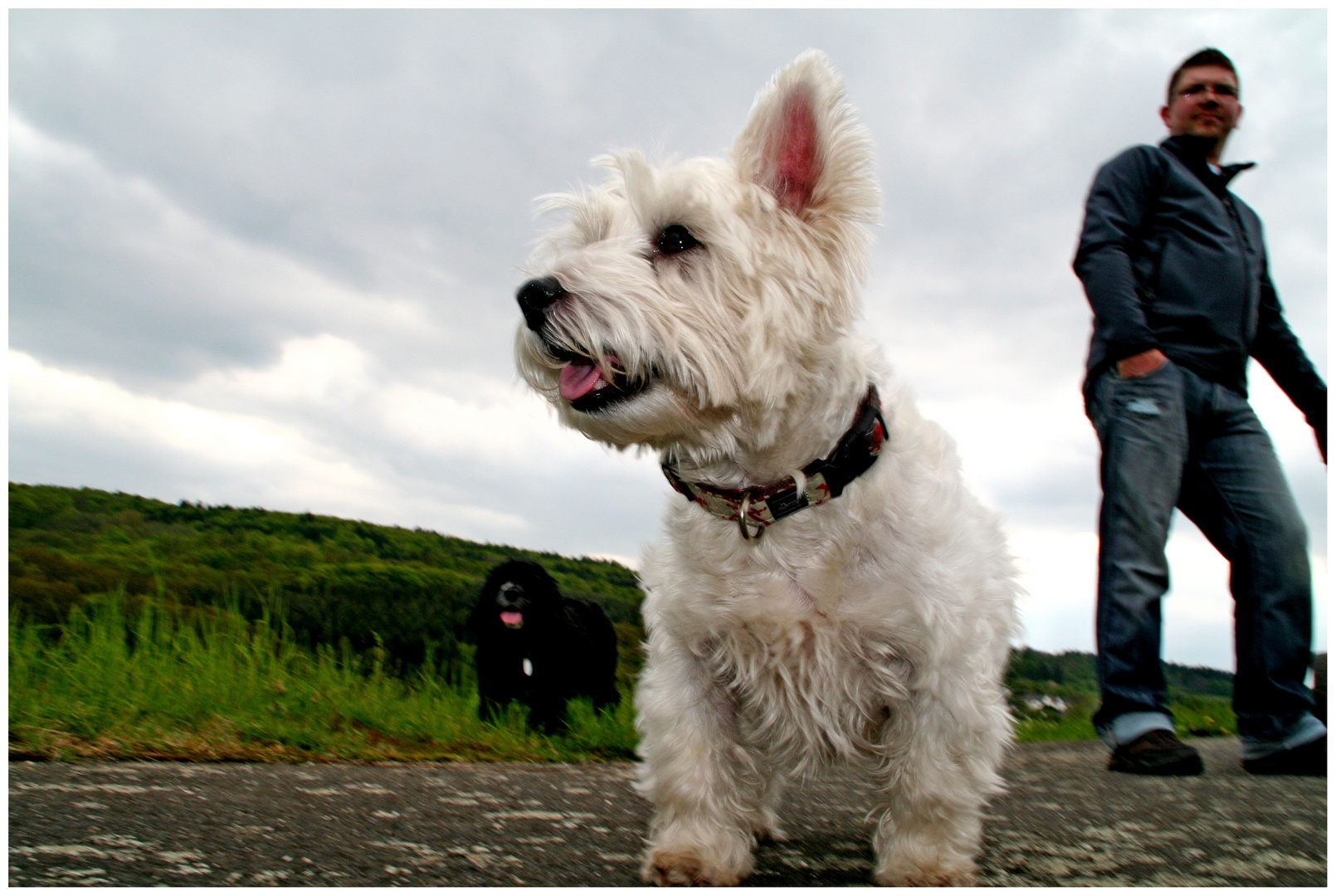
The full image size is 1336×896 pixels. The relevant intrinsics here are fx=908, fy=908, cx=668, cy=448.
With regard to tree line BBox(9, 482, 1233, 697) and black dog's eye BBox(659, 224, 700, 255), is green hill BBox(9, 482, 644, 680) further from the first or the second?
black dog's eye BBox(659, 224, 700, 255)

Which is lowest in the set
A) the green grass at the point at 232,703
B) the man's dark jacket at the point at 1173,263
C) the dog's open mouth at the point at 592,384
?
the green grass at the point at 232,703

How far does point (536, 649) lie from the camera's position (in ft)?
18.7

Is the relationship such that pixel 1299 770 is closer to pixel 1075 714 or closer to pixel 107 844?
pixel 1075 714

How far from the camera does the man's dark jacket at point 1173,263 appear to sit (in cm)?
478

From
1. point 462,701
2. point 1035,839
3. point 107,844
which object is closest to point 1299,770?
point 1035,839

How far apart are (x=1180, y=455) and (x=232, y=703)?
4937mm

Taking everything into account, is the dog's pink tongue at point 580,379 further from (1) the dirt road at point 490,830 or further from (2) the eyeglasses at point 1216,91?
(2) the eyeglasses at point 1216,91

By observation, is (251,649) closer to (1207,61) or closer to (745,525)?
(745,525)

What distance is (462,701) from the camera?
17.9 feet

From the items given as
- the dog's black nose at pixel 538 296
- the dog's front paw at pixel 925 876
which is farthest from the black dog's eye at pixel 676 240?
the dog's front paw at pixel 925 876

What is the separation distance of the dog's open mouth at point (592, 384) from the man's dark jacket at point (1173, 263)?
3.18 meters

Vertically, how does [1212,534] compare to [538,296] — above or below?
below

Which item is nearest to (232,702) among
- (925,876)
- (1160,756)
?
(925,876)

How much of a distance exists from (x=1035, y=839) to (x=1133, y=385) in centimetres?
254
